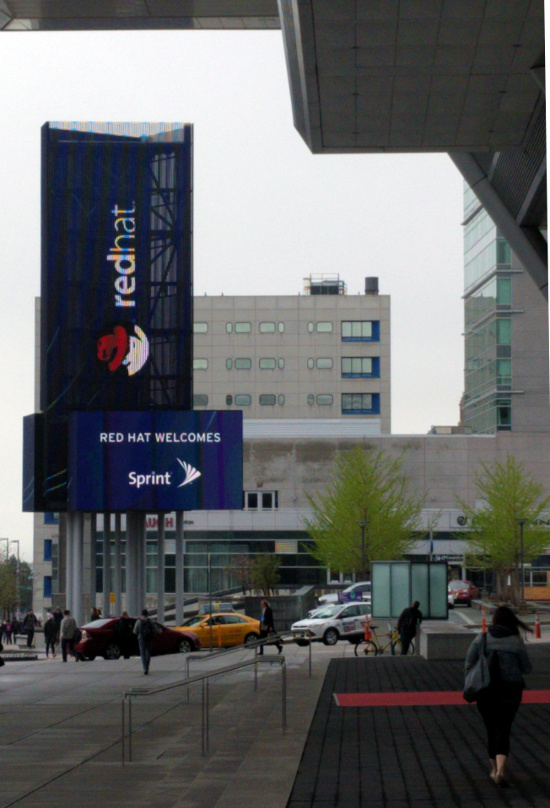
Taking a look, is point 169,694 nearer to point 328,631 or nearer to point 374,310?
point 328,631

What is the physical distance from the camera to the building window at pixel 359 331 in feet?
418

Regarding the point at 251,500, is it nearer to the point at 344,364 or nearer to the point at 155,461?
the point at 344,364

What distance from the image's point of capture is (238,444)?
49.8 meters

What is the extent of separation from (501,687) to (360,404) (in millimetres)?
116574

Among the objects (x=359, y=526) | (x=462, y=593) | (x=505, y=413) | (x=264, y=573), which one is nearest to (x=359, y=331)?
(x=505, y=413)

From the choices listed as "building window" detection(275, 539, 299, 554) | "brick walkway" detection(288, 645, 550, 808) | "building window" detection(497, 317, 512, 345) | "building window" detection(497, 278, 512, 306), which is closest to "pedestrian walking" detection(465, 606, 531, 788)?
"brick walkway" detection(288, 645, 550, 808)

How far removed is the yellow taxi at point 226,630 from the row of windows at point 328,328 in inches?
3343

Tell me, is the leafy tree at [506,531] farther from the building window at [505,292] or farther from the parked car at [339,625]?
the parked car at [339,625]

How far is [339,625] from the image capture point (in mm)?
45562

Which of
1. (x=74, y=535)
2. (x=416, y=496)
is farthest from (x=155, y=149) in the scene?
(x=416, y=496)

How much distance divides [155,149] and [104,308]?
6.52 metres

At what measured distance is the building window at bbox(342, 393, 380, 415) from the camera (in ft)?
421

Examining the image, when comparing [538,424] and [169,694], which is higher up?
[538,424]

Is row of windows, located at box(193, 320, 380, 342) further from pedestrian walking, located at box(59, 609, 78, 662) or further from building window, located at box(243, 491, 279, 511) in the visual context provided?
pedestrian walking, located at box(59, 609, 78, 662)
